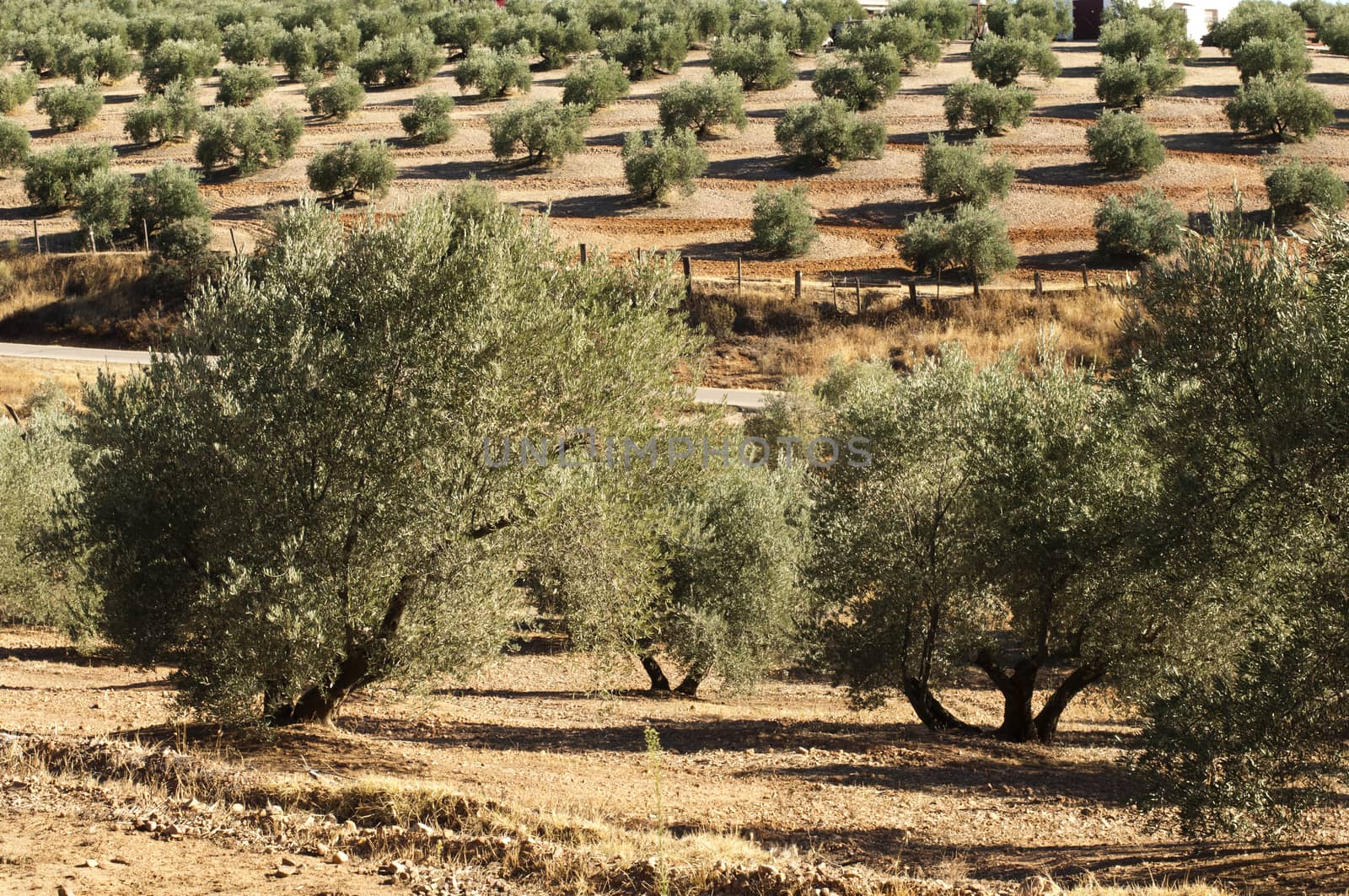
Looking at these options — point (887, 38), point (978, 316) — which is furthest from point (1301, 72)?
point (978, 316)

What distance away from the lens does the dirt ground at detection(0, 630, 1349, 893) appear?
12375mm

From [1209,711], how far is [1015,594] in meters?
6.34

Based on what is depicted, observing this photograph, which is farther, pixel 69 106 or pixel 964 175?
pixel 69 106

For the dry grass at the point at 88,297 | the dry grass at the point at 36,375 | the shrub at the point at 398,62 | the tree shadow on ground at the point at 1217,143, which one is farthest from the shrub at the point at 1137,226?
the shrub at the point at 398,62

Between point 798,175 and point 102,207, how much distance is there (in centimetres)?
3709

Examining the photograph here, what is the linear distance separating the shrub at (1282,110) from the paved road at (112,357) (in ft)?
127

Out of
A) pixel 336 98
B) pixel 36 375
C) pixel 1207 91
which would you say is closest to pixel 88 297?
pixel 36 375

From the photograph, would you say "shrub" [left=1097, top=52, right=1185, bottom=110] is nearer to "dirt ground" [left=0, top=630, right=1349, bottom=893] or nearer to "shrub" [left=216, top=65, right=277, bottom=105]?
"shrub" [left=216, top=65, right=277, bottom=105]

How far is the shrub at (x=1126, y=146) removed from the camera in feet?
202

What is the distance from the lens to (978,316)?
4828 cm

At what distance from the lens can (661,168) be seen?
6197 cm

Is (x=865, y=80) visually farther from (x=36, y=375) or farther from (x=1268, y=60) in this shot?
(x=36, y=375)

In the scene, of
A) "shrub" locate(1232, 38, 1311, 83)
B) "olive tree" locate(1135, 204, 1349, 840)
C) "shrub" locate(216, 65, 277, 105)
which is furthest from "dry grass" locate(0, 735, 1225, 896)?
"shrub" locate(1232, 38, 1311, 83)

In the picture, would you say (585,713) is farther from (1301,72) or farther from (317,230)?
(1301,72)
